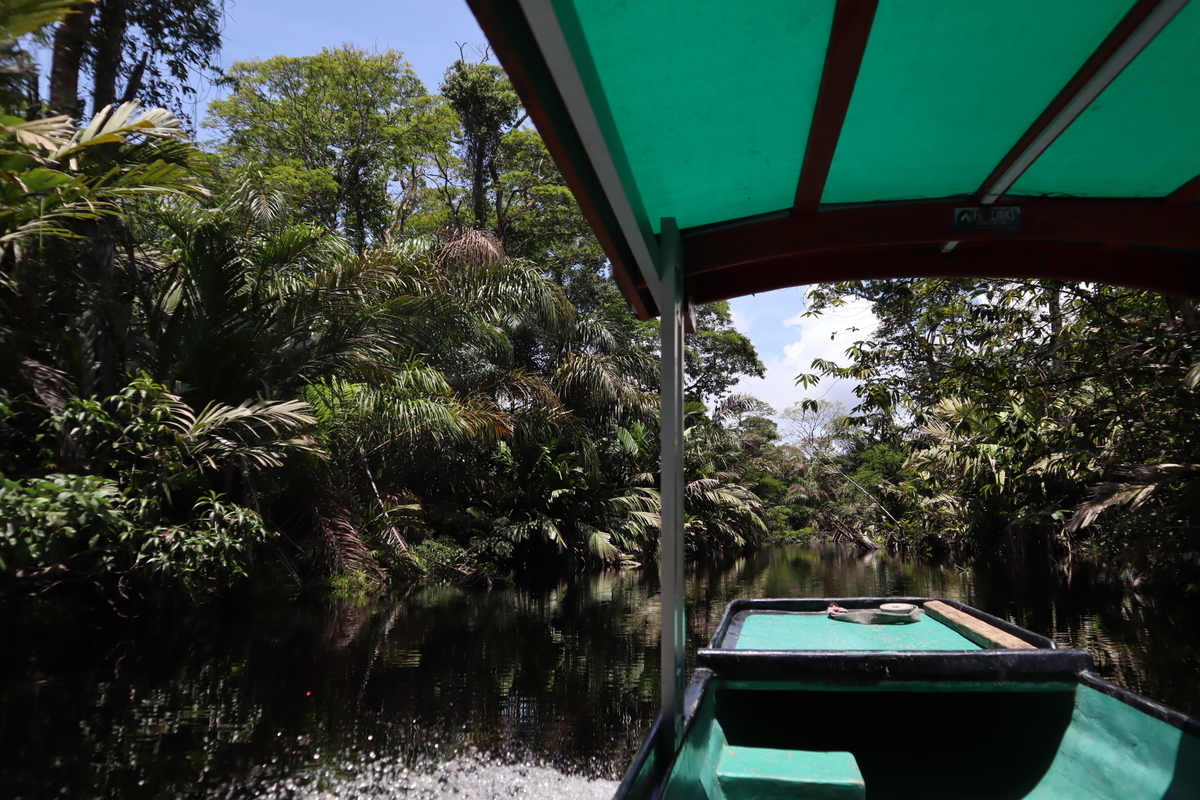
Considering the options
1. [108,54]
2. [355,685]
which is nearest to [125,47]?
[108,54]

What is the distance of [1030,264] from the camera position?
3.21m

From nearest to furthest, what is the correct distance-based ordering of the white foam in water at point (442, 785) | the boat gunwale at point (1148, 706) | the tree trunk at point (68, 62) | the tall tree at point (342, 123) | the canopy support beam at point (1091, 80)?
the canopy support beam at point (1091, 80)
the boat gunwale at point (1148, 706)
the white foam in water at point (442, 785)
the tree trunk at point (68, 62)
the tall tree at point (342, 123)

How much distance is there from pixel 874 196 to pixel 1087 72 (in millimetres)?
947

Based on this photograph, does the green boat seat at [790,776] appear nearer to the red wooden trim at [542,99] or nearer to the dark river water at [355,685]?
the red wooden trim at [542,99]

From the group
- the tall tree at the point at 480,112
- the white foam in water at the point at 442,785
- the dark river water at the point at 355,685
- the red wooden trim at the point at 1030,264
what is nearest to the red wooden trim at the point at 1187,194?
the red wooden trim at the point at 1030,264

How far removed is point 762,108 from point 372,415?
1123 cm

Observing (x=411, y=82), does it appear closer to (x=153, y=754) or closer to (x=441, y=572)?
(x=441, y=572)

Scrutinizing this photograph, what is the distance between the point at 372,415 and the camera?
12555 mm

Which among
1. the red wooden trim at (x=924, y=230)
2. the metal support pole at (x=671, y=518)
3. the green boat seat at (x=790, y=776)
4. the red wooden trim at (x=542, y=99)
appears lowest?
the green boat seat at (x=790, y=776)

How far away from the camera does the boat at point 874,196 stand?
1786 millimetres

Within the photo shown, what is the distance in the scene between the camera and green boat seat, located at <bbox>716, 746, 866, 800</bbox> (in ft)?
8.45

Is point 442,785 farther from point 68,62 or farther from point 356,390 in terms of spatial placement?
point 68,62

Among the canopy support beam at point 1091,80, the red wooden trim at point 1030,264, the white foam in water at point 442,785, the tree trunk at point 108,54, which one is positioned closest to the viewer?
the canopy support beam at point 1091,80

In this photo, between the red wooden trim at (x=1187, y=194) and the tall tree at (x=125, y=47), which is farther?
the tall tree at (x=125, y=47)
